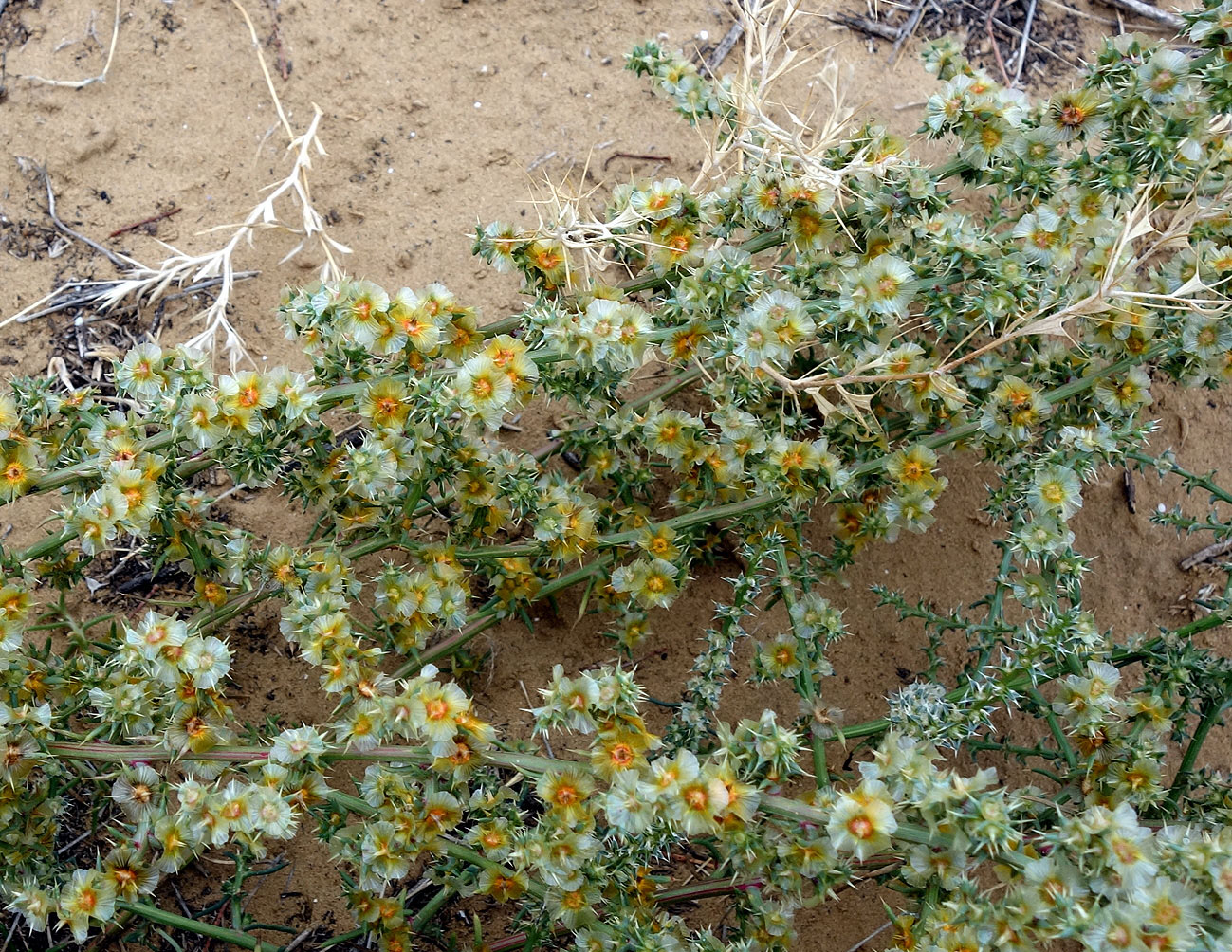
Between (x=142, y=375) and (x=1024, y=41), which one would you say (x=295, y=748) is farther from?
(x=1024, y=41)

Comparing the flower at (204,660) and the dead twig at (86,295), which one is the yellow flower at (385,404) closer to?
the flower at (204,660)

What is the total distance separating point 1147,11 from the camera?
3543mm

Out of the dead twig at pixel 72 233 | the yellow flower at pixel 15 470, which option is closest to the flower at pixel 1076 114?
the yellow flower at pixel 15 470

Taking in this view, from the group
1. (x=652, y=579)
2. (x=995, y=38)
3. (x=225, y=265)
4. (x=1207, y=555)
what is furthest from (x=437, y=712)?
(x=995, y=38)

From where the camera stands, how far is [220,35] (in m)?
3.37

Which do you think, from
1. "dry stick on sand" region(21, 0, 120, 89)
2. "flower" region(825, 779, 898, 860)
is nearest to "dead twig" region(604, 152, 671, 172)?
"dry stick on sand" region(21, 0, 120, 89)

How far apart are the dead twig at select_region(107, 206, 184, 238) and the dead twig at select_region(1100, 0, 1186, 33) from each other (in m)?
3.15

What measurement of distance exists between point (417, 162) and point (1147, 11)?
250 cm

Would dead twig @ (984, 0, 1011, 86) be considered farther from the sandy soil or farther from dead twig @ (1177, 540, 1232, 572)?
dead twig @ (1177, 540, 1232, 572)

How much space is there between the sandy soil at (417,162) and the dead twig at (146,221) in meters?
0.01

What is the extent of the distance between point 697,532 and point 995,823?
1154 mm

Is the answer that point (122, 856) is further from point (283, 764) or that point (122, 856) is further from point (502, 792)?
point (502, 792)

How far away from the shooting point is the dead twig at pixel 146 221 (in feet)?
10.6

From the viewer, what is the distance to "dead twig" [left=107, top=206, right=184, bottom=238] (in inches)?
127
